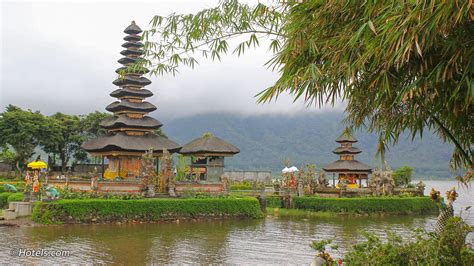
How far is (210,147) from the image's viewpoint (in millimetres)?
33656

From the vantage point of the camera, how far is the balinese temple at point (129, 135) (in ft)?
111

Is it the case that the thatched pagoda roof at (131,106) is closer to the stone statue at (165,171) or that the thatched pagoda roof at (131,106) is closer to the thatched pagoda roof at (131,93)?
the thatched pagoda roof at (131,93)

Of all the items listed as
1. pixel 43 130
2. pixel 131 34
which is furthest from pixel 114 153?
pixel 43 130

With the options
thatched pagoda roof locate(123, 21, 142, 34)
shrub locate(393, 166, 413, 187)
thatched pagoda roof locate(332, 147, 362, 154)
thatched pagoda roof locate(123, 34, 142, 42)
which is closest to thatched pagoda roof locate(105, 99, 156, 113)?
thatched pagoda roof locate(123, 34, 142, 42)

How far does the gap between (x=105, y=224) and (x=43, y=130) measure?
2580 cm

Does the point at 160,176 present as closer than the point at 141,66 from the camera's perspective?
No

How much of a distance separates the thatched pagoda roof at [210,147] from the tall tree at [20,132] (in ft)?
54.9

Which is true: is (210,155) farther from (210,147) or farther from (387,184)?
(387,184)

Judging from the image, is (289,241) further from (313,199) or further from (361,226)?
(313,199)

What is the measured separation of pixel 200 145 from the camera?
3419 cm

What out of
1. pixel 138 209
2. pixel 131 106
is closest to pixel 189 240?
pixel 138 209

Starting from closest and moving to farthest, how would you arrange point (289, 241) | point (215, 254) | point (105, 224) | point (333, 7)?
point (333, 7) < point (215, 254) < point (289, 241) < point (105, 224)

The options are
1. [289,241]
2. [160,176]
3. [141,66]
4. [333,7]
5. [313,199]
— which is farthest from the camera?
[313,199]

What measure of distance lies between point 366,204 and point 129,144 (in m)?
16.8
